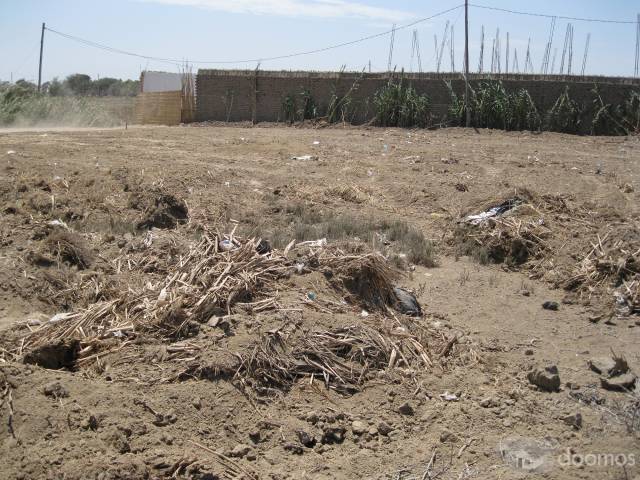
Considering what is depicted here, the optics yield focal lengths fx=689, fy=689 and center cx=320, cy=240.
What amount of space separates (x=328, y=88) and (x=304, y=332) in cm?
1492

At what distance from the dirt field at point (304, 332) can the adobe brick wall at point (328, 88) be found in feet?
26.0

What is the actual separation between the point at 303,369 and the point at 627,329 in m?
2.98

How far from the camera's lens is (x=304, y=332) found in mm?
4785

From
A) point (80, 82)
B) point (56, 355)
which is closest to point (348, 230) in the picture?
point (56, 355)

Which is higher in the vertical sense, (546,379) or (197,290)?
(197,290)

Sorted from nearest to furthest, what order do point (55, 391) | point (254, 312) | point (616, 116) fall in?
point (55, 391)
point (254, 312)
point (616, 116)

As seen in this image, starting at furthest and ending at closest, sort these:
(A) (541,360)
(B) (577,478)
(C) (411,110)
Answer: (C) (411,110) → (A) (541,360) → (B) (577,478)

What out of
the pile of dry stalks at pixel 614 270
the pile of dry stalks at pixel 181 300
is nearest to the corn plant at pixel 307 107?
the pile of dry stalks at pixel 614 270

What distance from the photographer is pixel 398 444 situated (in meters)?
4.10

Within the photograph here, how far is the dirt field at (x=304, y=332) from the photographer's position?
386 centimetres

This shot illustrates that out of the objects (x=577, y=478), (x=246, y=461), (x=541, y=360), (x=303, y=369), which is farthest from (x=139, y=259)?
(x=577, y=478)

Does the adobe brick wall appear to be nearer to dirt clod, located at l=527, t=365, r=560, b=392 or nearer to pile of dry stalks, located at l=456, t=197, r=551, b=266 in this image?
pile of dry stalks, located at l=456, t=197, r=551, b=266

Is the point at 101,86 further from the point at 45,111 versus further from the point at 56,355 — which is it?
the point at 56,355

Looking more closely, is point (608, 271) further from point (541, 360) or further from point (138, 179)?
point (138, 179)
